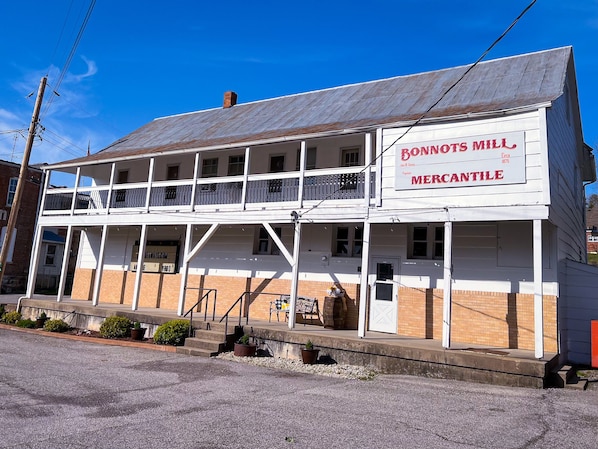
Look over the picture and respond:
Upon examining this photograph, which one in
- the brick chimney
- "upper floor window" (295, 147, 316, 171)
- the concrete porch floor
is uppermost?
the brick chimney

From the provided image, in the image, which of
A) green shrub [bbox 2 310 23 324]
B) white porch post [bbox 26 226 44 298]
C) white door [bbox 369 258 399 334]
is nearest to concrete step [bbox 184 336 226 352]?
white door [bbox 369 258 399 334]

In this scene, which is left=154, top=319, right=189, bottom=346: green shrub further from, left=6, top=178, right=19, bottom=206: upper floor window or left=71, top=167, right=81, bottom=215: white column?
left=6, top=178, right=19, bottom=206: upper floor window

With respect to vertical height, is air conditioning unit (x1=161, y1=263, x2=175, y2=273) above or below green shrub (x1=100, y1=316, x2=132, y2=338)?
above

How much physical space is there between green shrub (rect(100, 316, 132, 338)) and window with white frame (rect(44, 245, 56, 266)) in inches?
853

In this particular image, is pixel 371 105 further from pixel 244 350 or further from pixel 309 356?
pixel 244 350

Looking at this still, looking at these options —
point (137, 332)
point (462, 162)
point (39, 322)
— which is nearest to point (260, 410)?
point (462, 162)

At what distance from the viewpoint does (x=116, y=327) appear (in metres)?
12.8

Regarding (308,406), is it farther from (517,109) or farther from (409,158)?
(517,109)

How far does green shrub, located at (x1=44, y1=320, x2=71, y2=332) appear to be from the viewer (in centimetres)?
1395

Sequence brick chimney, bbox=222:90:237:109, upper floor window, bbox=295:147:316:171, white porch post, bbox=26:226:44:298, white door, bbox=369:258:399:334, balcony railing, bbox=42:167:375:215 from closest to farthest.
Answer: white door, bbox=369:258:399:334 < balcony railing, bbox=42:167:375:215 < upper floor window, bbox=295:147:316:171 < white porch post, bbox=26:226:44:298 < brick chimney, bbox=222:90:237:109

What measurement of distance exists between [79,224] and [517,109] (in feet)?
48.2

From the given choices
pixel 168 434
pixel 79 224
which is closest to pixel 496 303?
pixel 168 434

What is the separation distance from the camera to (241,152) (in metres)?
15.5

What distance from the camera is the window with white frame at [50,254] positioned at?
31.3m
